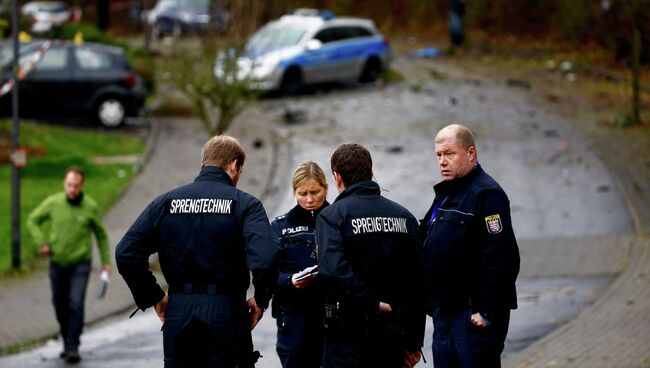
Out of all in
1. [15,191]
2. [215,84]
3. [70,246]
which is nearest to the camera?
[70,246]

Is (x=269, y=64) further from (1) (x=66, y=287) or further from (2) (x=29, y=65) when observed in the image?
(1) (x=66, y=287)

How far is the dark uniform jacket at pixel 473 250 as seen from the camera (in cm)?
700

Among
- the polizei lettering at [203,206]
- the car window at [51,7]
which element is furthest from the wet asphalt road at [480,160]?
the car window at [51,7]

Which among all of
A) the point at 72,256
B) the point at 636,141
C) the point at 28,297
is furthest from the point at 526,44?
the point at 72,256

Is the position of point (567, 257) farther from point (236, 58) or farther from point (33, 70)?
point (33, 70)

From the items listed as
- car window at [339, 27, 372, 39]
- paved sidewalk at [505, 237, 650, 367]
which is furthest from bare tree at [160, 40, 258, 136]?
car window at [339, 27, 372, 39]

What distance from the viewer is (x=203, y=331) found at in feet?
22.2

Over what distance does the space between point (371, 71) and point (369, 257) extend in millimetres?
24865

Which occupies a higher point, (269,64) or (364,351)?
(364,351)

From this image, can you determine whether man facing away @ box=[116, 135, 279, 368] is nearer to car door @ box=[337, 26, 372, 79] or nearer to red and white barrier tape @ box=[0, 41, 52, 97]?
red and white barrier tape @ box=[0, 41, 52, 97]

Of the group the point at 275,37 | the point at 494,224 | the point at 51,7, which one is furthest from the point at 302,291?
the point at 51,7

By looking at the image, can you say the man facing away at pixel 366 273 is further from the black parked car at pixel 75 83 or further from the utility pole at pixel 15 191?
the black parked car at pixel 75 83

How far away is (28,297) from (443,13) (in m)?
28.0

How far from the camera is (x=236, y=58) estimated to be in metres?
21.0
